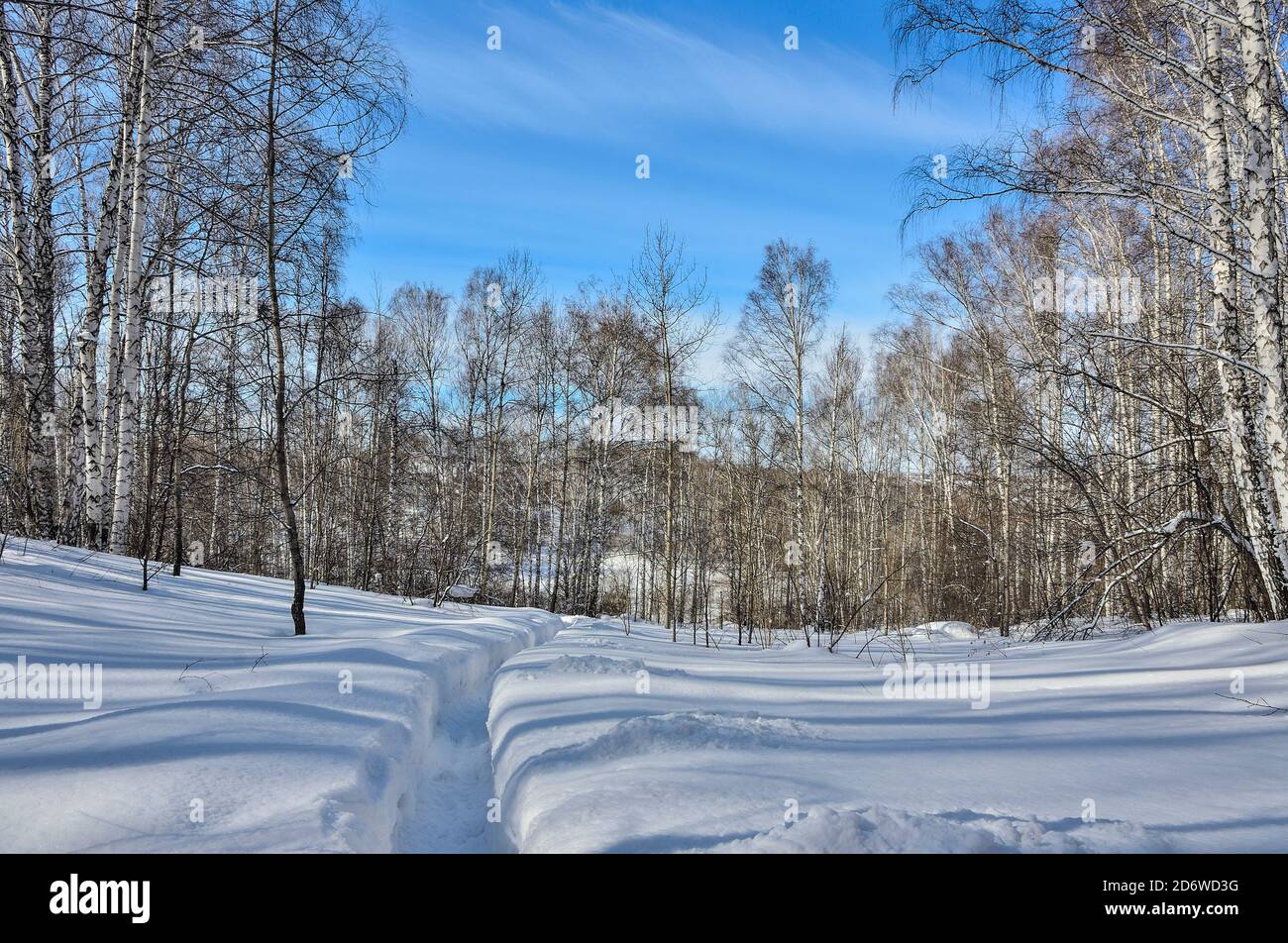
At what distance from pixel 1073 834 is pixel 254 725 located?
116 inches

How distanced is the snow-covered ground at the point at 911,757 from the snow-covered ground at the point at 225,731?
1.38 ft

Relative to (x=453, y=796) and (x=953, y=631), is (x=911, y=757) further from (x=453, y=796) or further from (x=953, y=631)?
(x=953, y=631)

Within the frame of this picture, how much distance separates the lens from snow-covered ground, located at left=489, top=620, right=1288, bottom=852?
1801 millimetres

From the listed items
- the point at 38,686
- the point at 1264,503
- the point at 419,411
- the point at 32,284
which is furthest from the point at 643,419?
the point at 38,686

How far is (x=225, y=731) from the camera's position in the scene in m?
2.51

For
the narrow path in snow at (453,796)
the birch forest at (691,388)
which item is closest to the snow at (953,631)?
the birch forest at (691,388)

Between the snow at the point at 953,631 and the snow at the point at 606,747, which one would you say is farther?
the snow at the point at 953,631

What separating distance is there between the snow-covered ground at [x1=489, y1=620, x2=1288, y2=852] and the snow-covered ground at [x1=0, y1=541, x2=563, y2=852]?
42 centimetres

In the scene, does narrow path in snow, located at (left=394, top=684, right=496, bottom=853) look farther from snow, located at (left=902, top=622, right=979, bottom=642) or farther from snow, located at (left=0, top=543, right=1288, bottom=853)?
snow, located at (left=902, top=622, right=979, bottom=642)

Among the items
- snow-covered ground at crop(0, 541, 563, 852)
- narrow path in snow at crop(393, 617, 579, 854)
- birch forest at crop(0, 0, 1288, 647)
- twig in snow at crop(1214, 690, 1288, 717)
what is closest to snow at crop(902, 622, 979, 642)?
birch forest at crop(0, 0, 1288, 647)

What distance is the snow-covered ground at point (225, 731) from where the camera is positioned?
1.81 metres

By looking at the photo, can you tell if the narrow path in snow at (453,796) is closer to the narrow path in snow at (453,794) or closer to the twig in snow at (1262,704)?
the narrow path in snow at (453,794)

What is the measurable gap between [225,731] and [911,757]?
277cm
